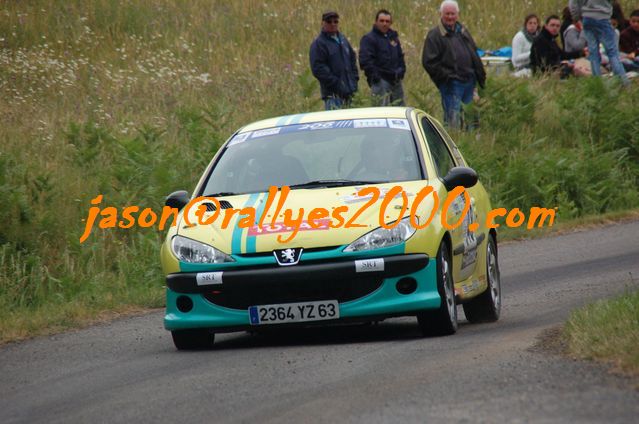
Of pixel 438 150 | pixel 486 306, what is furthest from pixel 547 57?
pixel 486 306

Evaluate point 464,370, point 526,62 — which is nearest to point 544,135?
point 526,62

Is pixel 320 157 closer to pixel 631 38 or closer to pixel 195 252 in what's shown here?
pixel 195 252

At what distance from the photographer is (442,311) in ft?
30.2

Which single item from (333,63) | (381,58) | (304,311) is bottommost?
(381,58)

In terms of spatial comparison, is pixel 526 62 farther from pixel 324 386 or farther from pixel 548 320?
pixel 324 386

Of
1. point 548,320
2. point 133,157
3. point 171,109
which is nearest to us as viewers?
point 548,320

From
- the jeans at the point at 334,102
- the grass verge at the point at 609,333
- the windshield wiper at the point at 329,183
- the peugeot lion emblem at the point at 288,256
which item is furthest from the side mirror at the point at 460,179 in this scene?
the jeans at the point at 334,102

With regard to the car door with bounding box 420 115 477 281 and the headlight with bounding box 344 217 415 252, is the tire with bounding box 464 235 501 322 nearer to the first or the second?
the car door with bounding box 420 115 477 281

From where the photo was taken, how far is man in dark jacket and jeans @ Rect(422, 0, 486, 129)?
19828 millimetres

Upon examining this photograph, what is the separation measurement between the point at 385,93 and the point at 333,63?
3.68 feet

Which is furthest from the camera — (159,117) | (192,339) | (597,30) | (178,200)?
(597,30)

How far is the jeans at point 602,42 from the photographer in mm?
23266

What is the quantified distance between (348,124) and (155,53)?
55.6ft

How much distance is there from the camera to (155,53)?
26969 millimetres
